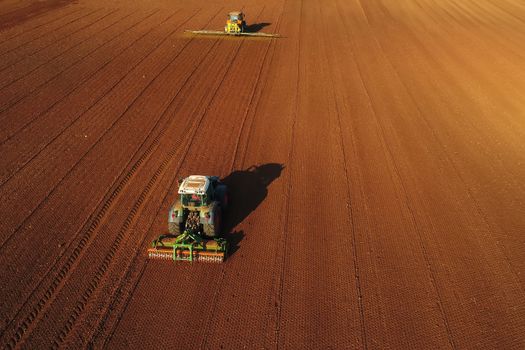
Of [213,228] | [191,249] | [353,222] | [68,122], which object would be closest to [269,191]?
[353,222]

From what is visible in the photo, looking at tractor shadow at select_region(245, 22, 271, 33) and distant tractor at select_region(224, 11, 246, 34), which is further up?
distant tractor at select_region(224, 11, 246, 34)

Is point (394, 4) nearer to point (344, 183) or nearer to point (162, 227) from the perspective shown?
→ point (344, 183)

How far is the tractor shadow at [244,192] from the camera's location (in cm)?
993

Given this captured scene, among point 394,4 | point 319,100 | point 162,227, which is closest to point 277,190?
point 162,227

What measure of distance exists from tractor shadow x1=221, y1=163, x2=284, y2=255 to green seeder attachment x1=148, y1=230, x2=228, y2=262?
1.86ft

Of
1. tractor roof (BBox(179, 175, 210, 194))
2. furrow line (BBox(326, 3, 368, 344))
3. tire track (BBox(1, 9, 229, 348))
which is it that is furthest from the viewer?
tractor roof (BBox(179, 175, 210, 194))

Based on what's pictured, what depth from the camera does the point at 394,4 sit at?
111 feet

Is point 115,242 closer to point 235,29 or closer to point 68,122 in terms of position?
point 68,122

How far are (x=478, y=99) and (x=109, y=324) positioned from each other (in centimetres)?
1813

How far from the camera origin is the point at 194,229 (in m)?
9.04

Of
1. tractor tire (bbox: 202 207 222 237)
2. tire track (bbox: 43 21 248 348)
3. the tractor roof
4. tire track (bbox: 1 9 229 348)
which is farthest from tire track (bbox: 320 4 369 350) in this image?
tire track (bbox: 1 9 229 348)

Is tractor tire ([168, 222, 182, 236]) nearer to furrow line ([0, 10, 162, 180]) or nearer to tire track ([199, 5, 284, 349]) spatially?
tire track ([199, 5, 284, 349])

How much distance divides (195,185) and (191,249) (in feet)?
5.31

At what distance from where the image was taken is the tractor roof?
8.95m
